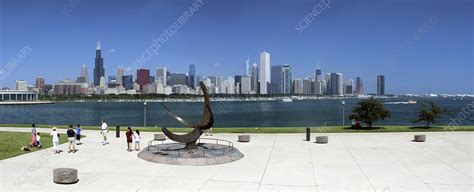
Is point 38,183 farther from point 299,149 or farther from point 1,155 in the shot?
point 299,149

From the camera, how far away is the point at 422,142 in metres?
25.1

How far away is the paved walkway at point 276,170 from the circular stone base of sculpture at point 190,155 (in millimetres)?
468

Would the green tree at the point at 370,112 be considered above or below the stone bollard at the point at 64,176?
above

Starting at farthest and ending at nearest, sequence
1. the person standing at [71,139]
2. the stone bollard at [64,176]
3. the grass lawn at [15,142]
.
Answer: the person standing at [71,139], the grass lawn at [15,142], the stone bollard at [64,176]

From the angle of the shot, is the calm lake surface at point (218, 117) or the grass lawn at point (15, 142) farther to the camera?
the calm lake surface at point (218, 117)

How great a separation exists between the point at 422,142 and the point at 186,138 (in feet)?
47.8

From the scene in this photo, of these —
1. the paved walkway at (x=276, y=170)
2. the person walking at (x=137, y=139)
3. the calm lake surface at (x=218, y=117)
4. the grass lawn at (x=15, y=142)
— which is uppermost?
the person walking at (x=137, y=139)

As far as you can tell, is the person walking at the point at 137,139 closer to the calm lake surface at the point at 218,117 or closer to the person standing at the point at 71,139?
the person standing at the point at 71,139

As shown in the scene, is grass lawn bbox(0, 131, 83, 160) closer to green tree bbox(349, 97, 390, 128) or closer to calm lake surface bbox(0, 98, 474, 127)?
green tree bbox(349, 97, 390, 128)

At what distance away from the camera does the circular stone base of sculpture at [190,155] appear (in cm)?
1784

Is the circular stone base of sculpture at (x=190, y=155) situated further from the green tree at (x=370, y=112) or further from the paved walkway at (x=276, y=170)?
the green tree at (x=370, y=112)

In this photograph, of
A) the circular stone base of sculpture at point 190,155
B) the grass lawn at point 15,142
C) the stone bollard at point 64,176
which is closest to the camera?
the stone bollard at point 64,176

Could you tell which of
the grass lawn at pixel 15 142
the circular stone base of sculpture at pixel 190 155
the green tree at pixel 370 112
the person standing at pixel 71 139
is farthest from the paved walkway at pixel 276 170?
the green tree at pixel 370 112

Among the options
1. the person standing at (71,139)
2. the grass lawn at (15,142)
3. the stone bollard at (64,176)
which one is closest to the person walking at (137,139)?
the person standing at (71,139)
